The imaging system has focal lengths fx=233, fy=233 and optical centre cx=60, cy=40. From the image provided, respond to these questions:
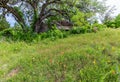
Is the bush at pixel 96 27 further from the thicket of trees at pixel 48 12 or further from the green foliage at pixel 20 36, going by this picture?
the green foliage at pixel 20 36

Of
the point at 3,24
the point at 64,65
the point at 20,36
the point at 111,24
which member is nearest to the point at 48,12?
the point at 20,36

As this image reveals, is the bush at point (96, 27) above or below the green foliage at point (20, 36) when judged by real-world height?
above

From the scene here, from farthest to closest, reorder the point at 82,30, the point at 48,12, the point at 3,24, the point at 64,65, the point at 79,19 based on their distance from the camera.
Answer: the point at 3,24
the point at 48,12
the point at 79,19
the point at 82,30
the point at 64,65

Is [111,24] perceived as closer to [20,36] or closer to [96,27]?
[96,27]

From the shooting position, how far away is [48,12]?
1448 cm

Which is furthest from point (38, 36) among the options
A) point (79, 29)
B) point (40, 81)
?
point (40, 81)

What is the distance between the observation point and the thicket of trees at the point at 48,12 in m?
13.6

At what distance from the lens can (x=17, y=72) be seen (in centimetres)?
672

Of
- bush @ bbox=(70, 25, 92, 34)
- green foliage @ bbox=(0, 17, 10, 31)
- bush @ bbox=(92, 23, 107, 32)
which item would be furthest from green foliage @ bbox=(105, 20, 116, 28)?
green foliage @ bbox=(0, 17, 10, 31)

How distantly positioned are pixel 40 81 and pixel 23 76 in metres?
0.61

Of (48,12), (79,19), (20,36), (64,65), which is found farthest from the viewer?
(48,12)

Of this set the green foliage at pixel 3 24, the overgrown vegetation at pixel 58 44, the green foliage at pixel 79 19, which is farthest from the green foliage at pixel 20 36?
the green foliage at pixel 79 19

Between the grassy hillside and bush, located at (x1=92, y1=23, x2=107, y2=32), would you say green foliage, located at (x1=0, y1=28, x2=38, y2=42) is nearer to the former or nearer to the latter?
bush, located at (x1=92, y1=23, x2=107, y2=32)

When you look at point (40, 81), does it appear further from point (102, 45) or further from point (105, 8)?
point (105, 8)
